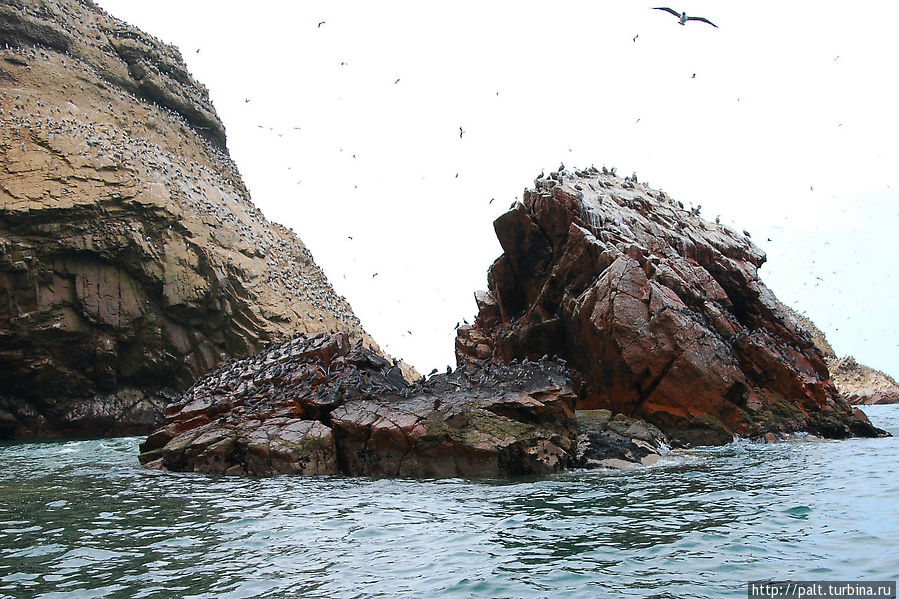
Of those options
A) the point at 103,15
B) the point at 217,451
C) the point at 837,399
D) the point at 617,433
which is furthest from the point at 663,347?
the point at 103,15

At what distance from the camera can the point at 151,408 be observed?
3612 cm

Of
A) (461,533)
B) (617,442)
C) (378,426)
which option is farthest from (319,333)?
(461,533)

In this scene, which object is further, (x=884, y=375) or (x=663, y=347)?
(x=884, y=375)

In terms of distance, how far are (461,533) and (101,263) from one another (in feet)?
107

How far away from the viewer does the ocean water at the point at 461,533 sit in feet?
23.2

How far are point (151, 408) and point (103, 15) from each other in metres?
41.5

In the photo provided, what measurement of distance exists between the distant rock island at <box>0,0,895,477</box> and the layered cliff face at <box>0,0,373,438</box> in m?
0.12

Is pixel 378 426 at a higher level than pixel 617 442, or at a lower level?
higher

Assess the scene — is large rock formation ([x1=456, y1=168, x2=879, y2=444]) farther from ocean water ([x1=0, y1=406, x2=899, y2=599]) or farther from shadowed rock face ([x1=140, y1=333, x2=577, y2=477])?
ocean water ([x1=0, y1=406, x2=899, y2=599])

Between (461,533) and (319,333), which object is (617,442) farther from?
(319,333)

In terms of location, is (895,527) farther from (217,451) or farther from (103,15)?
(103,15)

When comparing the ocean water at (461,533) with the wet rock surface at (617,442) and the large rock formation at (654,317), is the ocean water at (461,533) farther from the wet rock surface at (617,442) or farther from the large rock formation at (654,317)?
the large rock formation at (654,317)

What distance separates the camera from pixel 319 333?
2512 centimetres

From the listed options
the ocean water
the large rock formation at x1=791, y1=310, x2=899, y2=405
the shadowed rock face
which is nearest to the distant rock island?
the shadowed rock face
